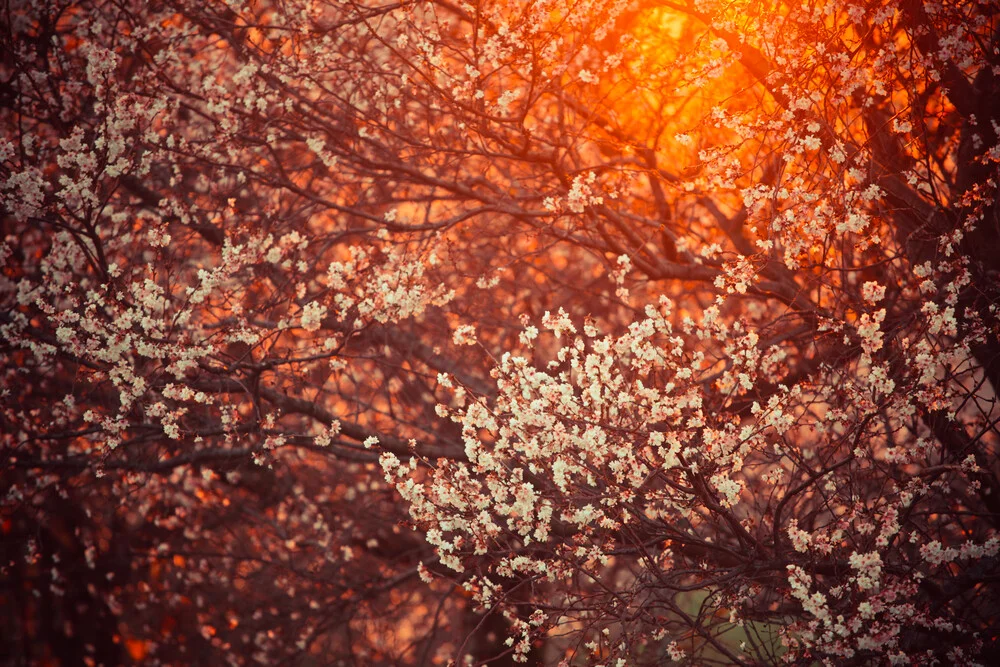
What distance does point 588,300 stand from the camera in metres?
10.4

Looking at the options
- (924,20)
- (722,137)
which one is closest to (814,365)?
(722,137)

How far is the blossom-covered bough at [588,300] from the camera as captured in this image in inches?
198

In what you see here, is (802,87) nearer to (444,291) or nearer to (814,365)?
(814,365)

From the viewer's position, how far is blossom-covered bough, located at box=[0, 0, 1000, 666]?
5.02m

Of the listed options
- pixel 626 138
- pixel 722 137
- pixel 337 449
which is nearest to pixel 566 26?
pixel 626 138

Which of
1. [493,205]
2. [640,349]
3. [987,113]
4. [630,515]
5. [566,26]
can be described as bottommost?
[630,515]

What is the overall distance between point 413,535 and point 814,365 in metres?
6.39

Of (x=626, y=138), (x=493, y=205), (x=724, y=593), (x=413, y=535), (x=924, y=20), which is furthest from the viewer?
(x=413, y=535)

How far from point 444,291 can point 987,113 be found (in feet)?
14.0

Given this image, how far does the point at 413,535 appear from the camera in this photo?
37.5ft

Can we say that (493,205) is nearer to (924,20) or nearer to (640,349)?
(640,349)

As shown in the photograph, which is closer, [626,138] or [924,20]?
[924,20]

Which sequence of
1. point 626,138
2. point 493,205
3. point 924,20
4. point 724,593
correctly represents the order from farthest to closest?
1. point 626,138
2. point 493,205
3. point 924,20
4. point 724,593

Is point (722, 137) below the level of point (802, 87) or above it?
above
